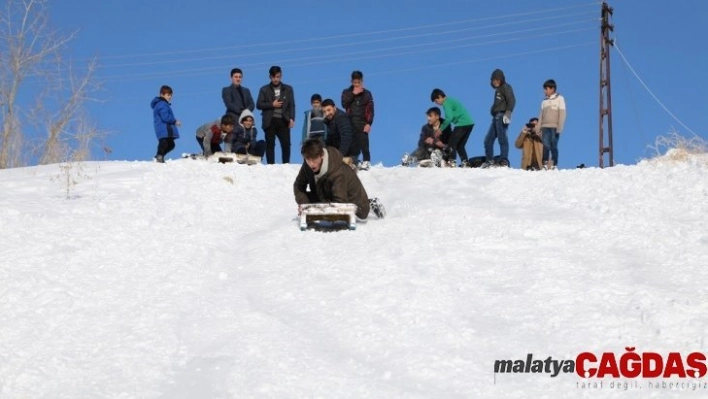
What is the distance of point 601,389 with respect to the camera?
411 centimetres

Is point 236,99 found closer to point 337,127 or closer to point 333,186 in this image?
point 337,127

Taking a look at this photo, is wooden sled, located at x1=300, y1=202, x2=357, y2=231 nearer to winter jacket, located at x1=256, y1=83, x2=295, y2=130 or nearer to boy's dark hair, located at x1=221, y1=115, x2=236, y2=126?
boy's dark hair, located at x1=221, y1=115, x2=236, y2=126

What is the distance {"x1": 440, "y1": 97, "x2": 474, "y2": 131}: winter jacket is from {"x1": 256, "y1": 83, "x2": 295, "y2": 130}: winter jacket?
2760mm

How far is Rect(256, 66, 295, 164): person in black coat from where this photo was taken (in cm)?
1363

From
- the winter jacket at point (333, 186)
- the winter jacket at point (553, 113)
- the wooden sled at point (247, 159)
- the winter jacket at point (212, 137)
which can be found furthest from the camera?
the winter jacket at point (553, 113)

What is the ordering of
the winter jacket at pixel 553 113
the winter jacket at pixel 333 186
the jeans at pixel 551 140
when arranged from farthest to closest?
the jeans at pixel 551 140, the winter jacket at pixel 553 113, the winter jacket at pixel 333 186

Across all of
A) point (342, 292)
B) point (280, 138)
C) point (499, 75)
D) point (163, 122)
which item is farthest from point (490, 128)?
point (342, 292)

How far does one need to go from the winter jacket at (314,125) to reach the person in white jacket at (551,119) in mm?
3978

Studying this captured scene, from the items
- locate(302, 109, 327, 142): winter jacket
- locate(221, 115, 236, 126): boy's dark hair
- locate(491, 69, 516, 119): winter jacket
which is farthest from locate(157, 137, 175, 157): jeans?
locate(491, 69, 516, 119): winter jacket

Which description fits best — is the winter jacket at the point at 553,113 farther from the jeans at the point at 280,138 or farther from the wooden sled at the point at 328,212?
the wooden sled at the point at 328,212

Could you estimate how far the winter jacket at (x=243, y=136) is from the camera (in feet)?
43.7

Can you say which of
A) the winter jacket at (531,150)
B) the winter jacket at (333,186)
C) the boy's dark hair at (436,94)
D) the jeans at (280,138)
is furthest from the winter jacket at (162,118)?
the winter jacket at (531,150)

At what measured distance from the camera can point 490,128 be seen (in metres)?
13.5

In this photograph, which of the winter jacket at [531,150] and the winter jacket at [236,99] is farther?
the winter jacket at [531,150]
